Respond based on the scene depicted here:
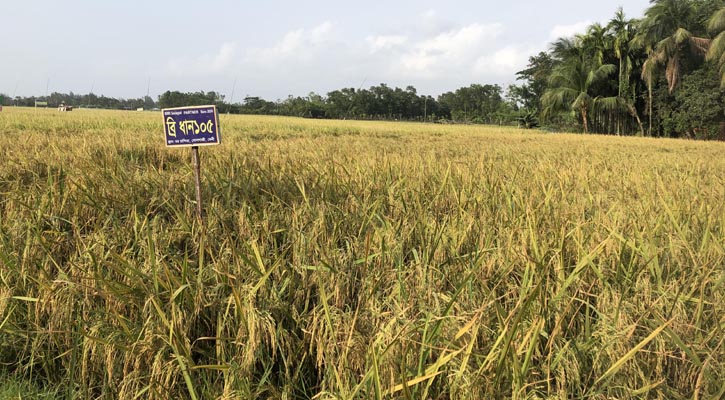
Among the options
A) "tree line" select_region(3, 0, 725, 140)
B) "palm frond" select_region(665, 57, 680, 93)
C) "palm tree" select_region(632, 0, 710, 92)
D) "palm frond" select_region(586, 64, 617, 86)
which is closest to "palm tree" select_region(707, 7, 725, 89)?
"tree line" select_region(3, 0, 725, 140)

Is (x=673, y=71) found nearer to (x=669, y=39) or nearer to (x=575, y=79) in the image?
(x=669, y=39)

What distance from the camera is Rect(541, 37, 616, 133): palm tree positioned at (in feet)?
99.1

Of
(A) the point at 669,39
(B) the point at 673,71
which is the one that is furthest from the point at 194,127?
(A) the point at 669,39

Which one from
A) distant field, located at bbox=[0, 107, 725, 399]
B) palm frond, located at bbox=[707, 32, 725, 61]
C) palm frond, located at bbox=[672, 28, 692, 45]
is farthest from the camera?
palm frond, located at bbox=[672, 28, 692, 45]

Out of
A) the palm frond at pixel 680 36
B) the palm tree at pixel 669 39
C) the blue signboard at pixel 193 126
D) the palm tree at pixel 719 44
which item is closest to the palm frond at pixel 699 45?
the palm tree at pixel 669 39

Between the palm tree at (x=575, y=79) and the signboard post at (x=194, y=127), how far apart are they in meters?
33.5

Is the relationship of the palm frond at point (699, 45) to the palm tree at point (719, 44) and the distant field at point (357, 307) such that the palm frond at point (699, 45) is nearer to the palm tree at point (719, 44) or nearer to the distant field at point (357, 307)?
the palm tree at point (719, 44)

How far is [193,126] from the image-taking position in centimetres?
216

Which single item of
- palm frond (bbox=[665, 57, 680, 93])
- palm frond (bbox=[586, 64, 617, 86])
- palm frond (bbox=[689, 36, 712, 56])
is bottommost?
palm frond (bbox=[665, 57, 680, 93])

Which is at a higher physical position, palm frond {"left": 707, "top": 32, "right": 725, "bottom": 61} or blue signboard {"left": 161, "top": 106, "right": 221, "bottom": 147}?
palm frond {"left": 707, "top": 32, "right": 725, "bottom": 61}

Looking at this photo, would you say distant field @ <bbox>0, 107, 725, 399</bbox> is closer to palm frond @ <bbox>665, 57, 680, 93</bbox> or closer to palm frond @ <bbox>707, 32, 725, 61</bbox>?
palm frond @ <bbox>707, 32, 725, 61</bbox>

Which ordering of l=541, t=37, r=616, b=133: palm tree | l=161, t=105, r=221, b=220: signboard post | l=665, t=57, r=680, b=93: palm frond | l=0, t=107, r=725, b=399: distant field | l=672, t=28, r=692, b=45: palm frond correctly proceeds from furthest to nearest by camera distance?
l=541, t=37, r=616, b=133: palm tree < l=665, t=57, r=680, b=93: palm frond < l=672, t=28, r=692, b=45: palm frond < l=161, t=105, r=221, b=220: signboard post < l=0, t=107, r=725, b=399: distant field

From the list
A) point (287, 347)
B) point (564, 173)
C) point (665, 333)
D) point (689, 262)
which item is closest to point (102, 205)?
point (287, 347)

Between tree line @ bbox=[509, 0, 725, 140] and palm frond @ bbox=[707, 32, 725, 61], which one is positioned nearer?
palm frond @ bbox=[707, 32, 725, 61]
